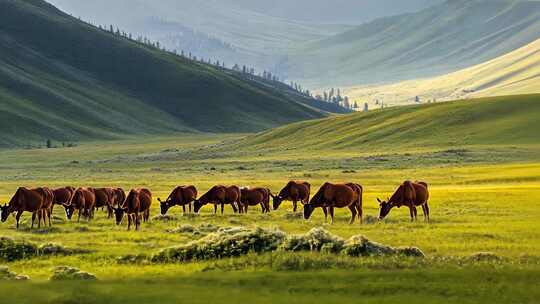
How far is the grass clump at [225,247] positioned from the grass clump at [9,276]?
477 cm

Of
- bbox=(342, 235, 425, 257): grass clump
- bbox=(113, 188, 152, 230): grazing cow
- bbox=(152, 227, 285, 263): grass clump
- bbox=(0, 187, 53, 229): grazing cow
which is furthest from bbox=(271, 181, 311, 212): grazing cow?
bbox=(342, 235, 425, 257): grass clump

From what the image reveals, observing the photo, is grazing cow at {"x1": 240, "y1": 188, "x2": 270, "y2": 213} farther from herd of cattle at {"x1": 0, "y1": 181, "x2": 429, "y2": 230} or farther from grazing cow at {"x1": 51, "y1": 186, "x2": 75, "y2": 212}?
grazing cow at {"x1": 51, "y1": 186, "x2": 75, "y2": 212}

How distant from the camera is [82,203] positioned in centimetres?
4441

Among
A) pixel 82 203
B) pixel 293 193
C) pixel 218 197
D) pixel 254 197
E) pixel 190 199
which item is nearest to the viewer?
pixel 82 203

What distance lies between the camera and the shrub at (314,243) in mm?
27250

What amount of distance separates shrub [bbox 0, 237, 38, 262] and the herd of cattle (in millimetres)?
8708

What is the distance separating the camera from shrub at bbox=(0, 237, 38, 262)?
29031 mm

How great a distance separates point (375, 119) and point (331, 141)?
17876 millimetres

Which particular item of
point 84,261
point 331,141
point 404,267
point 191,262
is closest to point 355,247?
point 404,267

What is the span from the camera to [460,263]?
25.8m

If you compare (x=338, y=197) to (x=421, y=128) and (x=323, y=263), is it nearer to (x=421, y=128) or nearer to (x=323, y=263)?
(x=323, y=263)

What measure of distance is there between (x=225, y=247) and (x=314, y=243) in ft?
9.31

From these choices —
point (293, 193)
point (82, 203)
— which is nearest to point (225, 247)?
point (82, 203)

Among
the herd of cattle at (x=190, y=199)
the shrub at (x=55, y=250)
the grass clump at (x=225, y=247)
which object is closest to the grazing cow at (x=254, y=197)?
the herd of cattle at (x=190, y=199)
